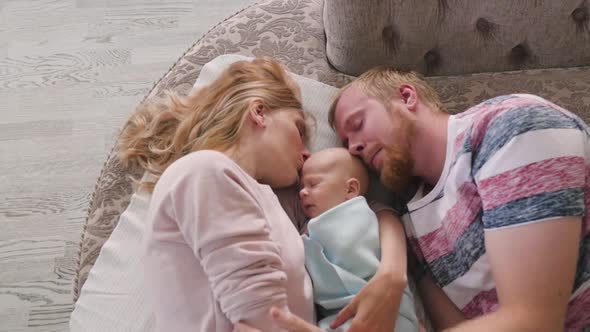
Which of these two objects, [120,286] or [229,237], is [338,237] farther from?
[120,286]

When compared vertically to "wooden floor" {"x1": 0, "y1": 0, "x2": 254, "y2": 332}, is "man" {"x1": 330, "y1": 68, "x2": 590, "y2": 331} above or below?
above

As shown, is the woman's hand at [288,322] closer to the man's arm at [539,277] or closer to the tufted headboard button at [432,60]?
the man's arm at [539,277]

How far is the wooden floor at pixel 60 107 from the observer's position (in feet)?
5.25

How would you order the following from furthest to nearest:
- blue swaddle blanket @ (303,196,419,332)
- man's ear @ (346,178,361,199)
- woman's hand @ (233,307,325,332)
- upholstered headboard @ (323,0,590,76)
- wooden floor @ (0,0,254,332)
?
wooden floor @ (0,0,254,332) → upholstered headboard @ (323,0,590,76) → man's ear @ (346,178,361,199) → blue swaddle blanket @ (303,196,419,332) → woman's hand @ (233,307,325,332)

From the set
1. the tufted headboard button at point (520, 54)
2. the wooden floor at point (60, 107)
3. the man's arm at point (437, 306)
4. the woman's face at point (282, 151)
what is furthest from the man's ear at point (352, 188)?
the wooden floor at point (60, 107)

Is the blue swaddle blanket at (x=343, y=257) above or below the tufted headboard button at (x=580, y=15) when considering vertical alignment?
below

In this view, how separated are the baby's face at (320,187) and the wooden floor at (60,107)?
801 millimetres

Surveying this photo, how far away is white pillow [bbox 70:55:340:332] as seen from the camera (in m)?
1.04

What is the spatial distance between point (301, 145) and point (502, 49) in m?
0.51

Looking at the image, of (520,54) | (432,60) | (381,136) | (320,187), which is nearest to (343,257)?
(320,187)

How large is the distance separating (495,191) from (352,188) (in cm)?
27

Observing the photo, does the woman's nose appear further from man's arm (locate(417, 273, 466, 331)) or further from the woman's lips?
man's arm (locate(417, 273, 466, 331))

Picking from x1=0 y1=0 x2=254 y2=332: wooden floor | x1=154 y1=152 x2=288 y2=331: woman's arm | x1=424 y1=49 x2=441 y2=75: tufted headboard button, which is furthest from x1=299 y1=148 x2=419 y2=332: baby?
x1=0 y1=0 x2=254 y2=332: wooden floor

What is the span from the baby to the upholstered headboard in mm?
303
